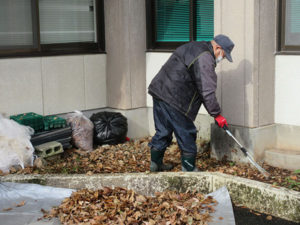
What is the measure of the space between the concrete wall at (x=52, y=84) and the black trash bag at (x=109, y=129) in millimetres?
546

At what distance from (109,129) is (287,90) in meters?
2.91

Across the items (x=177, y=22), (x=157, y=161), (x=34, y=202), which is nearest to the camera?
(x=34, y=202)

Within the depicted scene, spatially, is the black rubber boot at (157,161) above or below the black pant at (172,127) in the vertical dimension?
below

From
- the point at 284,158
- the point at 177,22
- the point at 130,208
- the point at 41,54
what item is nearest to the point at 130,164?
the point at 130,208

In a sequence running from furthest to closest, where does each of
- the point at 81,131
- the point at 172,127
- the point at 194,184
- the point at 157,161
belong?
1. the point at 81,131
2. the point at 157,161
3. the point at 172,127
4. the point at 194,184

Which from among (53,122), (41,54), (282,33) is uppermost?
(282,33)

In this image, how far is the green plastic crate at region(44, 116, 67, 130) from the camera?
7441 millimetres

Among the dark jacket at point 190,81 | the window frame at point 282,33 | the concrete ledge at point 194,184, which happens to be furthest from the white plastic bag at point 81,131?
the window frame at point 282,33

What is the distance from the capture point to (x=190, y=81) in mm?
5941

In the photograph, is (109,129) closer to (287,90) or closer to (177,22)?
(177,22)

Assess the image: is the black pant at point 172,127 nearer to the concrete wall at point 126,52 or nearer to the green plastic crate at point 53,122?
the green plastic crate at point 53,122

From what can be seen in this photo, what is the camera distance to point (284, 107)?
22.2ft

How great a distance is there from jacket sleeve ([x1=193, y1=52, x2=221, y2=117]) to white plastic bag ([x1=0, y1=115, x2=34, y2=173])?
8.66 feet

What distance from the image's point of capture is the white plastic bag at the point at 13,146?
21.5 ft
